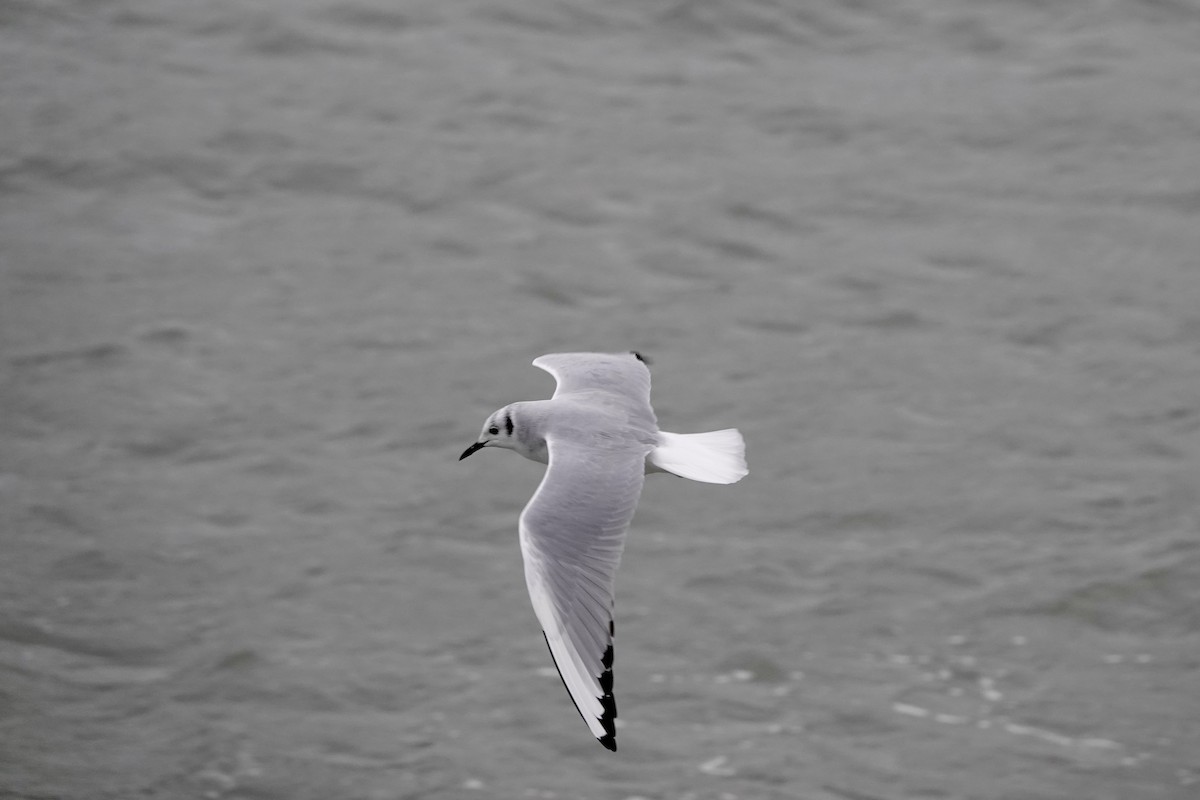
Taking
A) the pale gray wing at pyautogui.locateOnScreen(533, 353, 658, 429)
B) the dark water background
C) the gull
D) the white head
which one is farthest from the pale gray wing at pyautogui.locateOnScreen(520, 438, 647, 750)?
the dark water background

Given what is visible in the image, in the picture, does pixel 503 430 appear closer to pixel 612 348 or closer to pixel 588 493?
pixel 588 493

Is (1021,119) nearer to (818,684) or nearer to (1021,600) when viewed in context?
(1021,600)

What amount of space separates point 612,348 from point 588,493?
4.71 m

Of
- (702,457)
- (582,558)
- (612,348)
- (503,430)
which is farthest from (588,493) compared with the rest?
(612,348)

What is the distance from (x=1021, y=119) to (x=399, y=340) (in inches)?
181

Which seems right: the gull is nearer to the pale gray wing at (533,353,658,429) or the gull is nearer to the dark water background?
the pale gray wing at (533,353,658,429)

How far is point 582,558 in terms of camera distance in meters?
5.56

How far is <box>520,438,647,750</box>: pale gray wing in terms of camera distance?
531 cm

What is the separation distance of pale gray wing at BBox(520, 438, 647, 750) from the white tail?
0.09 m

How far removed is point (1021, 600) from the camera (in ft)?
29.8

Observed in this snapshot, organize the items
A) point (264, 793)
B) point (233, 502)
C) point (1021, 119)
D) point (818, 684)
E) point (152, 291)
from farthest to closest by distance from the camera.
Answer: point (1021, 119)
point (152, 291)
point (233, 502)
point (818, 684)
point (264, 793)

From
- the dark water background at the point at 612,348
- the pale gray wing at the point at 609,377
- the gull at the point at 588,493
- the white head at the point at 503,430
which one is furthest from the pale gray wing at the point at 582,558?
the dark water background at the point at 612,348

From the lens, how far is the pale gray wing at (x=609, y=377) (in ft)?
21.6

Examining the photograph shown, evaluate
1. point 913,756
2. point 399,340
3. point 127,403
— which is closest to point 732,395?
point 399,340
